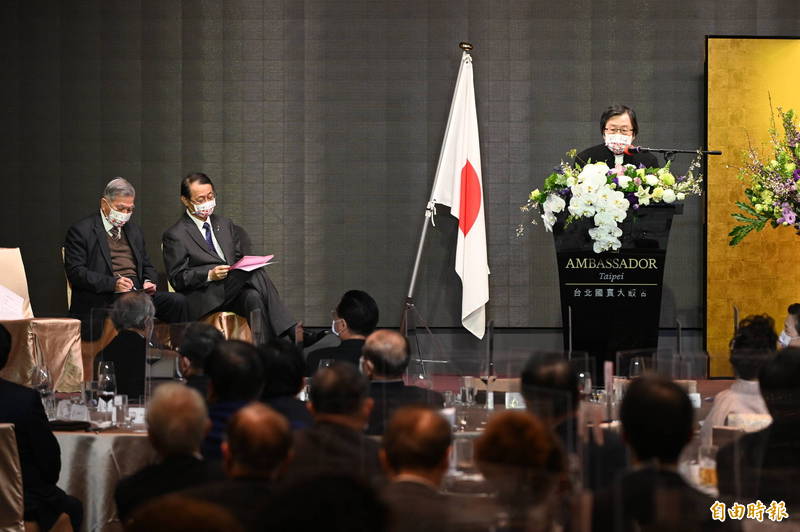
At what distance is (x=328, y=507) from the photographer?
1.80 m

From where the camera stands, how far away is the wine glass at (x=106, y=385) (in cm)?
456

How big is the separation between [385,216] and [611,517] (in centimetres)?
653

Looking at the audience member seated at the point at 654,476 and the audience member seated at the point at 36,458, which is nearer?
the audience member seated at the point at 654,476

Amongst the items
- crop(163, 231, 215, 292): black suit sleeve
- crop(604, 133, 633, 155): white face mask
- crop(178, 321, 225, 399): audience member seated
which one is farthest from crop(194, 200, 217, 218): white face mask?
crop(178, 321, 225, 399): audience member seated

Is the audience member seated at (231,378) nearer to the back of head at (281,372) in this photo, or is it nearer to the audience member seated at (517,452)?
the back of head at (281,372)

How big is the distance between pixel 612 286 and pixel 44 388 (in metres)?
3.19

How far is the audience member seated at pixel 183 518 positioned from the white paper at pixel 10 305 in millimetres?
4873

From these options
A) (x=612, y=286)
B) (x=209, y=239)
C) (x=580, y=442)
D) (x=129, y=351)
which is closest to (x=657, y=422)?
(x=580, y=442)

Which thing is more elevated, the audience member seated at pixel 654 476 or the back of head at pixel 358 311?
the back of head at pixel 358 311

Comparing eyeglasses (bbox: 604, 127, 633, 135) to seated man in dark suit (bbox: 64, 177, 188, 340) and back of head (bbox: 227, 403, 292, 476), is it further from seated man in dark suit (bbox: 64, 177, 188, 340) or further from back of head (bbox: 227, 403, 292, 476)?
back of head (bbox: 227, 403, 292, 476)

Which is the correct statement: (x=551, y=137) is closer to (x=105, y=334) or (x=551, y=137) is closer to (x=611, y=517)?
(x=105, y=334)

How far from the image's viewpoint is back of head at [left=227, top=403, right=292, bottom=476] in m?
2.54

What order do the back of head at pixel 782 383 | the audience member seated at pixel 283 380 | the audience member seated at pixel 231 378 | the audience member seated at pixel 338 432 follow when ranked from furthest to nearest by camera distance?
the audience member seated at pixel 283 380 → the audience member seated at pixel 231 378 → the back of head at pixel 782 383 → the audience member seated at pixel 338 432

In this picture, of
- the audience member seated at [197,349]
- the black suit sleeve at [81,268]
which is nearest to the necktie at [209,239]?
the black suit sleeve at [81,268]
